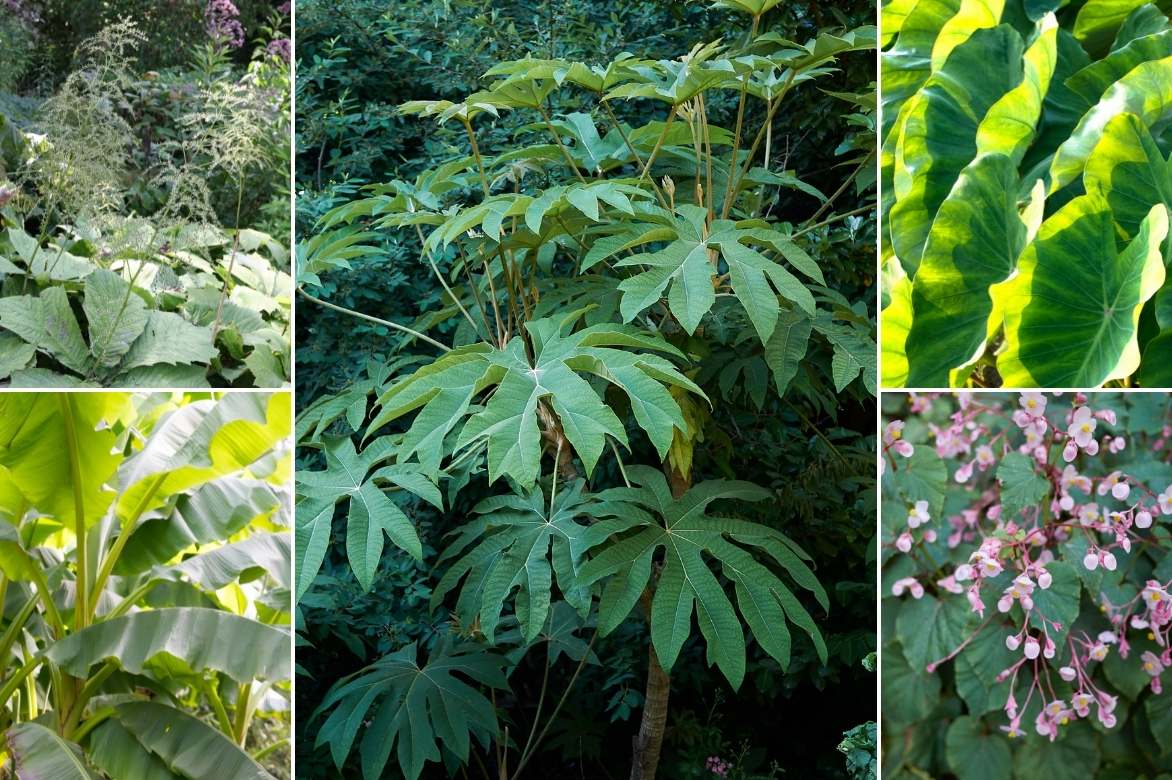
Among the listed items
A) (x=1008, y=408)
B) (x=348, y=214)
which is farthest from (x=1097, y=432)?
(x=348, y=214)

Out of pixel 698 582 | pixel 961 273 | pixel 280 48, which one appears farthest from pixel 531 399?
pixel 280 48

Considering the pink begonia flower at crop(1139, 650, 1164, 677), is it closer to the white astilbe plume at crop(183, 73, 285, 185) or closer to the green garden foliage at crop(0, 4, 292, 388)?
the green garden foliage at crop(0, 4, 292, 388)

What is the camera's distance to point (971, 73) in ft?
3.68

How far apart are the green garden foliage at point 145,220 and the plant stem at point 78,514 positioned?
41mm

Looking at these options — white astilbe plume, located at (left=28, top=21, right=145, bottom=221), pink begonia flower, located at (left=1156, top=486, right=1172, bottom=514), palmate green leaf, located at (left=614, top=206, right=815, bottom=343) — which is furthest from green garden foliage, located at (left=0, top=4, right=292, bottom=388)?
pink begonia flower, located at (left=1156, top=486, right=1172, bottom=514)

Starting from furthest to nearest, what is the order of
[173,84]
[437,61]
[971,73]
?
[437,61]
[173,84]
[971,73]

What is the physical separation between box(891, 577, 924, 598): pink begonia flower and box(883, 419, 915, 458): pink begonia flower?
0.40ft

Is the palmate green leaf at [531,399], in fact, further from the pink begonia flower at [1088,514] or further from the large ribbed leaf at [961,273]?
the pink begonia flower at [1088,514]

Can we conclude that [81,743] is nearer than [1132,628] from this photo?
No

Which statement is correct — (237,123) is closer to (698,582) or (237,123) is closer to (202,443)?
(202,443)

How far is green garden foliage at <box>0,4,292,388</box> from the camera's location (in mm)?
1246

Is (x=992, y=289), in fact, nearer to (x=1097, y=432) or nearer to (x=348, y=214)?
(x=1097, y=432)

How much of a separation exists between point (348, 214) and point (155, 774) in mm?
789

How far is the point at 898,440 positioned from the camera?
37.6 inches
